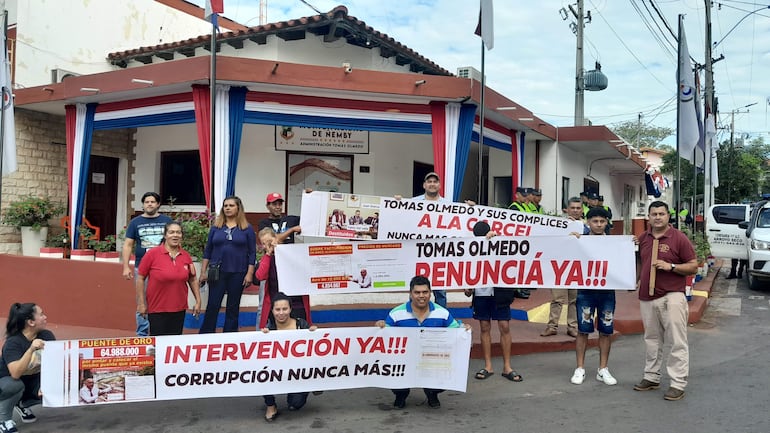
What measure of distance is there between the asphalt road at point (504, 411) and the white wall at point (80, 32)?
8406 mm

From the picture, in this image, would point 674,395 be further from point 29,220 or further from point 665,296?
point 29,220

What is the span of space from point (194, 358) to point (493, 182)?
10.5 meters

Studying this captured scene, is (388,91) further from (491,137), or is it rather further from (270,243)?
(270,243)

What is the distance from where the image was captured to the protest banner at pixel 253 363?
4.03m

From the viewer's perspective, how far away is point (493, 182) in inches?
537

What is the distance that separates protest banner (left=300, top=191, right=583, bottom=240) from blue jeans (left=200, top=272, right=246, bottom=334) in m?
1.07

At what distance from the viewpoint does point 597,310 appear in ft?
17.0

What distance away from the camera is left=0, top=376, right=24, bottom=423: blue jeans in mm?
3984

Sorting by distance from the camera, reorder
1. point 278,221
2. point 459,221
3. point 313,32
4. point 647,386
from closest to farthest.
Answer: point 647,386, point 278,221, point 459,221, point 313,32

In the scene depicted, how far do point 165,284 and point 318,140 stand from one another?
5.95 meters

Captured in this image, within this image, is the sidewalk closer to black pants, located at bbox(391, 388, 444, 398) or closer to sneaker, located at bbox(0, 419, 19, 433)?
black pants, located at bbox(391, 388, 444, 398)

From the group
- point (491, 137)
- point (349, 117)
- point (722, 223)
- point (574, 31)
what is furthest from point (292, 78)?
point (574, 31)

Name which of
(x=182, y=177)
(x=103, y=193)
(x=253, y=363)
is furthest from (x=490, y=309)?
(x=103, y=193)

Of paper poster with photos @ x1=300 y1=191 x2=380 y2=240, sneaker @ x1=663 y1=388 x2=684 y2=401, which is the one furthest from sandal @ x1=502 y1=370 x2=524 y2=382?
paper poster with photos @ x1=300 y1=191 x2=380 y2=240
